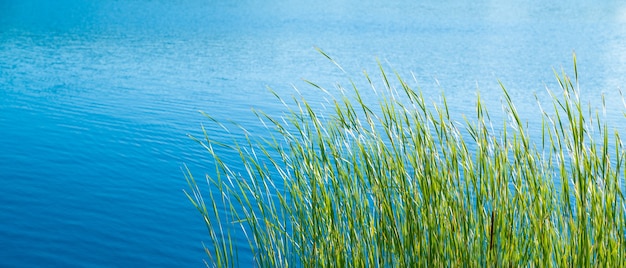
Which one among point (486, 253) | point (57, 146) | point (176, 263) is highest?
point (57, 146)

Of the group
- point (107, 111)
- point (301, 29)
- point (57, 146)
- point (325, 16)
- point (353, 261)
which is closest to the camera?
point (353, 261)

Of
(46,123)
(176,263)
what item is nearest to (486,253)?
(176,263)

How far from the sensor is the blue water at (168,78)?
5.96m

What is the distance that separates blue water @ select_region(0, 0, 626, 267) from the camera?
5.96m

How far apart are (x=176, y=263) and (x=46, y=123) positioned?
3898 mm

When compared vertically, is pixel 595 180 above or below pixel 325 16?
below

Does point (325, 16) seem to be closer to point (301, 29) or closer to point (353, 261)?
point (301, 29)

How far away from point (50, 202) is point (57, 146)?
1.60 m

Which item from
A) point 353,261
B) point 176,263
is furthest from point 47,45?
point 353,261

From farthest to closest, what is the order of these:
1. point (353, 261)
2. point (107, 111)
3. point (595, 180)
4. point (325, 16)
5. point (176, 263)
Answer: point (325, 16) < point (107, 111) < point (176, 263) < point (353, 261) < point (595, 180)

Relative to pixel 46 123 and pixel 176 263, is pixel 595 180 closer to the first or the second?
pixel 176 263

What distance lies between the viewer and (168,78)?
11.7 m

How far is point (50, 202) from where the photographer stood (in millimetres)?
6289

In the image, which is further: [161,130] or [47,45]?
[47,45]
